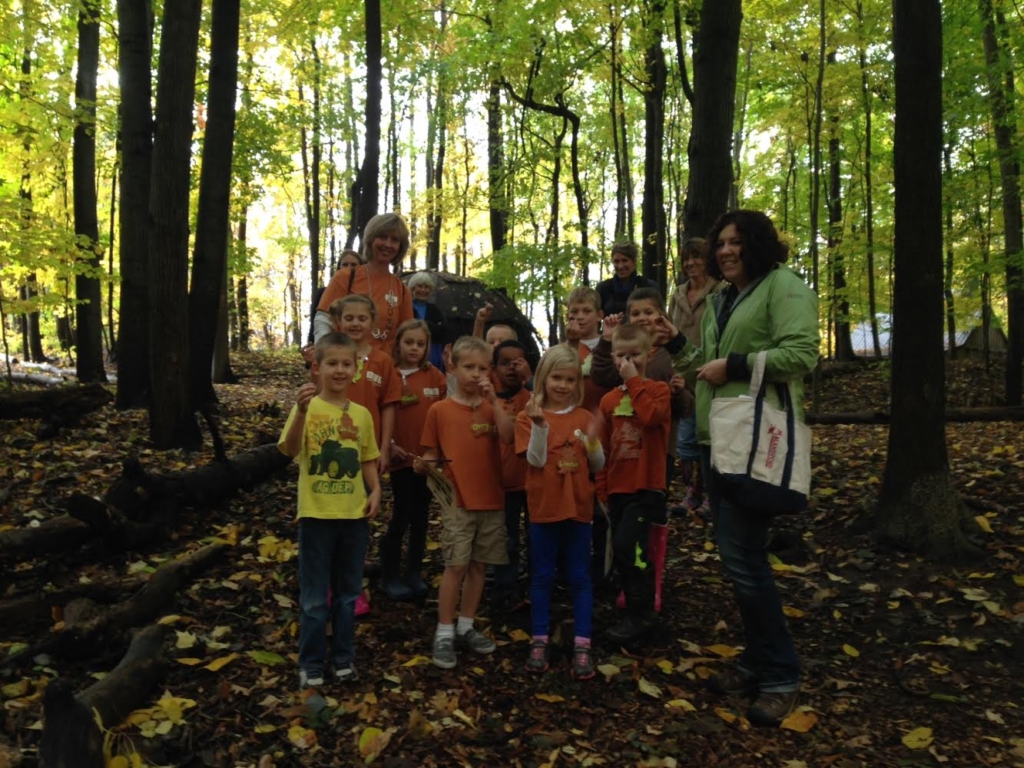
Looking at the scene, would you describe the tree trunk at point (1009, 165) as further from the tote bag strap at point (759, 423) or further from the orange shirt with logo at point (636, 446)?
the tote bag strap at point (759, 423)

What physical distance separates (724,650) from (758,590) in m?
0.84

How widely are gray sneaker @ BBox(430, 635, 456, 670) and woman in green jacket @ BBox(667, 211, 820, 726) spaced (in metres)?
1.33

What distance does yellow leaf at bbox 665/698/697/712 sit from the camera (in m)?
3.26

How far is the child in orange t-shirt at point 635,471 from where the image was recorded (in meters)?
3.71

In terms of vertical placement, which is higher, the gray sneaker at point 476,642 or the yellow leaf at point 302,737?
the gray sneaker at point 476,642

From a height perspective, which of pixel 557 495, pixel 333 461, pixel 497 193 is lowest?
pixel 557 495

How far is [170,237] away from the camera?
673 centimetres

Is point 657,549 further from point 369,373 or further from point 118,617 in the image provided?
point 118,617

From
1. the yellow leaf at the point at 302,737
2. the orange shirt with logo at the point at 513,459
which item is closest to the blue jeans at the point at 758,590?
Result: the orange shirt with logo at the point at 513,459

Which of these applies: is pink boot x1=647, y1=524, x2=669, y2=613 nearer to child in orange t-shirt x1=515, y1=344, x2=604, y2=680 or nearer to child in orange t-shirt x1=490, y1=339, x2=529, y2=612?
child in orange t-shirt x1=515, y1=344, x2=604, y2=680

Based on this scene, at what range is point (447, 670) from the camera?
3.52 metres

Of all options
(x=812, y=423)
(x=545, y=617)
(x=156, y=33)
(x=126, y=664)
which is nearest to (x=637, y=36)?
(x=812, y=423)

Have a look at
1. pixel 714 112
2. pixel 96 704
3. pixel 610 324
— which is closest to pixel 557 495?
pixel 610 324

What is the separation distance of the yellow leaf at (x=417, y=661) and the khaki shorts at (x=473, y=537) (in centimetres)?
49
